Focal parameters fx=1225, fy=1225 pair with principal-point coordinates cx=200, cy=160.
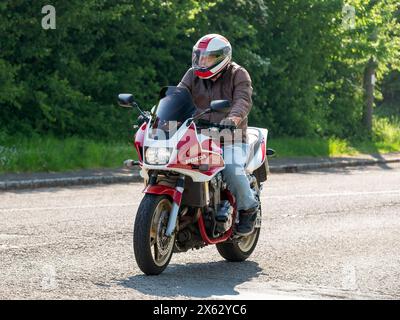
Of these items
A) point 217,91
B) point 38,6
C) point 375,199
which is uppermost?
point 38,6

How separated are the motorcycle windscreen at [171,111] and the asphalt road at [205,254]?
1150mm

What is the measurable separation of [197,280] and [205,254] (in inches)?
66.9

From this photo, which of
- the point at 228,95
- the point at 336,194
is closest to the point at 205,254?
the point at 228,95

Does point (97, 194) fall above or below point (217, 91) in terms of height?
below

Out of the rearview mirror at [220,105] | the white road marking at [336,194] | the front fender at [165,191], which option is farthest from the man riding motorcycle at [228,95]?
the white road marking at [336,194]

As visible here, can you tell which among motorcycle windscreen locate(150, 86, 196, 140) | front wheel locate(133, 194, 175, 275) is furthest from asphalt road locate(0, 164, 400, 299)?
motorcycle windscreen locate(150, 86, 196, 140)

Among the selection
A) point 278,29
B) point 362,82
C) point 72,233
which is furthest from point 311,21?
point 72,233

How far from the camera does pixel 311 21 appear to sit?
1144 inches

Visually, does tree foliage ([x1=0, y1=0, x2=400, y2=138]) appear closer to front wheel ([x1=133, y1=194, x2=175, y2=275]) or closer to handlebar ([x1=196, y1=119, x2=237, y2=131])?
handlebar ([x1=196, y1=119, x2=237, y2=131])

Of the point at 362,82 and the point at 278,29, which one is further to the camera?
the point at 362,82

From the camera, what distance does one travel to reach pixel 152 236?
31.2 ft

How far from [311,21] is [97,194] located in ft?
42.0

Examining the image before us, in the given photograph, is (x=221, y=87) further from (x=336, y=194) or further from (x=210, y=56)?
(x=336, y=194)
